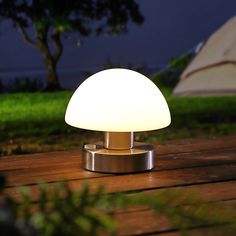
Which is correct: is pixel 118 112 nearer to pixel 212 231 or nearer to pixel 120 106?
pixel 120 106

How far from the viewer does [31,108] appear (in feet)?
23.0

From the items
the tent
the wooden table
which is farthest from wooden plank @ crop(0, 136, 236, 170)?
the tent

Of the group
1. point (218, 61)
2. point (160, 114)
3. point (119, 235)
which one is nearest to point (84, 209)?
point (119, 235)

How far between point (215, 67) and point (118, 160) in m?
5.63

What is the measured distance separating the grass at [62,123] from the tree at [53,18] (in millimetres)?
2364

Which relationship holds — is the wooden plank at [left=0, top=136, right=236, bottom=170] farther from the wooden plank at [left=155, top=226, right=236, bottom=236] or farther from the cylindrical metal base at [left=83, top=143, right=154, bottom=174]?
the wooden plank at [left=155, top=226, right=236, bottom=236]

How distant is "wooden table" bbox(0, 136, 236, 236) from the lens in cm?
107

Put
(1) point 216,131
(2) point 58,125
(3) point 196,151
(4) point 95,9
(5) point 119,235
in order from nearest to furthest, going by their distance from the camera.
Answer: (5) point 119,235, (3) point 196,151, (1) point 216,131, (2) point 58,125, (4) point 95,9

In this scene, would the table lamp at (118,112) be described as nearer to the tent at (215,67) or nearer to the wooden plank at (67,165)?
the wooden plank at (67,165)

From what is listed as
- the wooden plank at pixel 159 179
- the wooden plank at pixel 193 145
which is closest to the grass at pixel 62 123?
the wooden plank at pixel 193 145

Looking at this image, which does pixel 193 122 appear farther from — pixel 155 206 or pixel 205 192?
pixel 155 206

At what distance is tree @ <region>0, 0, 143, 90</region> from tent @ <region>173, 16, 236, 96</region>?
319 cm

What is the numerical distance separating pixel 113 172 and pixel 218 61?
5528 millimetres

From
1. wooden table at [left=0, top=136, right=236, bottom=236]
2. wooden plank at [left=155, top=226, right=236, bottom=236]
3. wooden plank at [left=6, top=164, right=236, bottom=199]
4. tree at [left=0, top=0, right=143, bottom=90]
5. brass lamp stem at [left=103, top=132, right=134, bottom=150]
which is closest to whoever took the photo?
wooden plank at [left=155, top=226, right=236, bottom=236]
